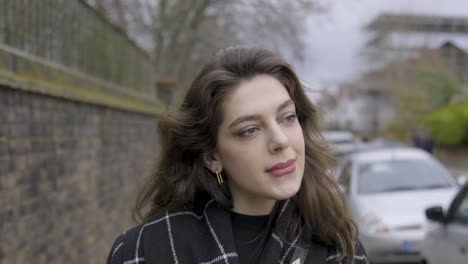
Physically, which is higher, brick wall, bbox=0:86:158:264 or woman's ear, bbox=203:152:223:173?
woman's ear, bbox=203:152:223:173

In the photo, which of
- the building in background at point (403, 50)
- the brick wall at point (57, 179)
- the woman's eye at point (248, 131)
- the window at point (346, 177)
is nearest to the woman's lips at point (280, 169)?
the woman's eye at point (248, 131)

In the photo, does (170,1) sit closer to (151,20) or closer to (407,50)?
(151,20)

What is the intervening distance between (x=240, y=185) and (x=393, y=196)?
6065 millimetres

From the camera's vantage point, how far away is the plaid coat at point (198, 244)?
2.09m

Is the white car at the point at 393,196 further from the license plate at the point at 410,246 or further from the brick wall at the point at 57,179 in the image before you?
the brick wall at the point at 57,179

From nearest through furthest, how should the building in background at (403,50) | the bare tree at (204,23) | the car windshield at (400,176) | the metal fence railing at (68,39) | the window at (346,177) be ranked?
the metal fence railing at (68,39) → the car windshield at (400,176) → the window at (346,177) → the bare tree at (204,23) → the building in background at (403,50)

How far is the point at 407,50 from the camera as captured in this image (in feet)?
151

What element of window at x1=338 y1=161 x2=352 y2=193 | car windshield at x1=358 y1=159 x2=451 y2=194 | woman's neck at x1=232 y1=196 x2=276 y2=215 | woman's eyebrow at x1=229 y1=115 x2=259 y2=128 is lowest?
window at x1=338 y1=161 x2=352 y2=193

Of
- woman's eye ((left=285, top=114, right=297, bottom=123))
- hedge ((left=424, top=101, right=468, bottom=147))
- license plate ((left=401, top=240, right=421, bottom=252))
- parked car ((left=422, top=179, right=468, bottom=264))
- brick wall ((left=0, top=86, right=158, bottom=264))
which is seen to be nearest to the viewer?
woman's eye ((left=285, top=114, right=297, bottom=123))

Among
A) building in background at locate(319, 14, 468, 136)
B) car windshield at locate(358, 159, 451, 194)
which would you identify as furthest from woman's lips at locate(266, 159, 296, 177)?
building in background at locate(319, 14, 468, 136)

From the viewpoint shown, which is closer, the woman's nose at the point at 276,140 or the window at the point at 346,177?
the woman's nose at the point at 276,140

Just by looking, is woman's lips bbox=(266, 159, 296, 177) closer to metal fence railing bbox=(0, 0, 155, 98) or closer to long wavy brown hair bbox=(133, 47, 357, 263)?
long wavy brown hair bbox=(133, 47, 357, 263)

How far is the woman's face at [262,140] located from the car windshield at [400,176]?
6295mm

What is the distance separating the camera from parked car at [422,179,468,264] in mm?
4930
